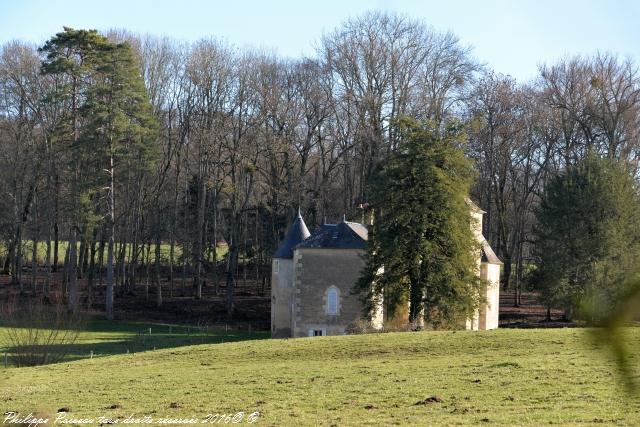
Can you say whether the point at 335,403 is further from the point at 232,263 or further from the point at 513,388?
the point at 232,263

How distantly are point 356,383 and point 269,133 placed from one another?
38440 millimetres

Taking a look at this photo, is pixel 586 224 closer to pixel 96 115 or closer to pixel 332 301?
pixel 332 301

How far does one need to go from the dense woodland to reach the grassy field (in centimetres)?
2522

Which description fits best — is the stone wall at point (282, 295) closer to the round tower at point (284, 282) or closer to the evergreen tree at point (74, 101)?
the round tower at point (284, 282)

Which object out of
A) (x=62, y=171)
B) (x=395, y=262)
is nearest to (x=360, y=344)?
(x=395, y=262)

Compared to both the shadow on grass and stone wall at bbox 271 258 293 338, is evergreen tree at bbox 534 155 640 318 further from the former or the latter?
the shadow on grass

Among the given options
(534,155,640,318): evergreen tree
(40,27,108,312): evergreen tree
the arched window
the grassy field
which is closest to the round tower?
the arched window

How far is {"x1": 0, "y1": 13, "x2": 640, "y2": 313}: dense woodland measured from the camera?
174 feet

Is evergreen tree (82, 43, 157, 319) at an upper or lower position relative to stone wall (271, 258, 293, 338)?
upper

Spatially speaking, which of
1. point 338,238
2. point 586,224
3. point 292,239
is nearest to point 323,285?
point 338,238

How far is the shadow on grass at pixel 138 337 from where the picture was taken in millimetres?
34656

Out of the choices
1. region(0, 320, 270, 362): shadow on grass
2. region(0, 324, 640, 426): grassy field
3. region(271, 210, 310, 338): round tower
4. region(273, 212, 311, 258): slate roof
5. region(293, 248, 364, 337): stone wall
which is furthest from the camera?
region(273, 212, 311, 258): slate roof

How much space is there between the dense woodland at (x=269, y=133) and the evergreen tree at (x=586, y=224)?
313 inches

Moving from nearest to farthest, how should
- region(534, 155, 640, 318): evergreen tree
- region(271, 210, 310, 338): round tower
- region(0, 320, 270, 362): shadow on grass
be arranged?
region(0, 320, 270, 362): shadow on grass, region(534, 155, 640, 318): evergreen tree, region(271, 210, 310, 338): round tower
